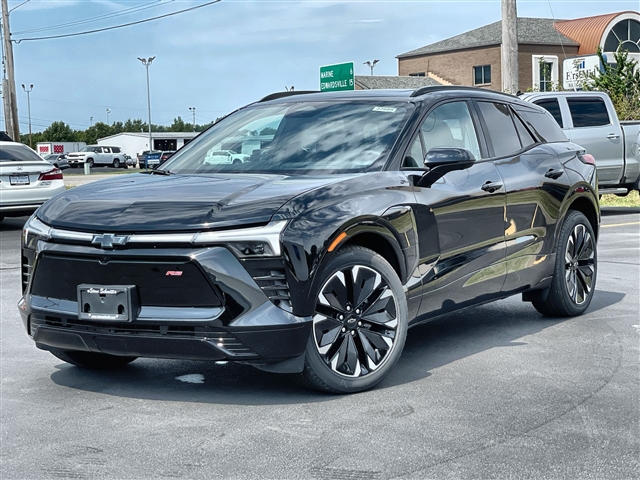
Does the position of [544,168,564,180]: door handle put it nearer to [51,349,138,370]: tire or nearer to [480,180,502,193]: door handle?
[480,180,502,193]: door handle

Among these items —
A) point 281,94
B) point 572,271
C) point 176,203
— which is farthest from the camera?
point 572,271

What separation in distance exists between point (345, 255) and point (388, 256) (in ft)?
1.67

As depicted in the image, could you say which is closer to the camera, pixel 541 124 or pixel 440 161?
pixel 440 161

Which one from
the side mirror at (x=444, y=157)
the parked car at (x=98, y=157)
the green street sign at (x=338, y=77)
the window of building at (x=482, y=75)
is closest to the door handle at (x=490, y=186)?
the side mirror at (x=444, y=157)

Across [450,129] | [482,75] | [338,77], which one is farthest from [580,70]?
[482,75]

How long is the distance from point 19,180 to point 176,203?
39.0ft

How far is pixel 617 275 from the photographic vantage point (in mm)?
9703

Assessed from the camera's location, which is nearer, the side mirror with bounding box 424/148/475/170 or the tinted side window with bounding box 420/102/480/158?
the side mirror with bounding box 424/148/475/170

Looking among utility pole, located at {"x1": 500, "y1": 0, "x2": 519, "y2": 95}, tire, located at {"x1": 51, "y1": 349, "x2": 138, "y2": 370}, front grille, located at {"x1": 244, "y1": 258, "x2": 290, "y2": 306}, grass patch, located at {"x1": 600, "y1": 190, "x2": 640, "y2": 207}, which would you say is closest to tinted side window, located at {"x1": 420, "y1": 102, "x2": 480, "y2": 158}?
front grille, located at {"x1": 244, "y1": 258, "x2": 290, "y2": 306}

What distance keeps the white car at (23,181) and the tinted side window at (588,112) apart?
9.33 m

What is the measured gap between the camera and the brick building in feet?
212

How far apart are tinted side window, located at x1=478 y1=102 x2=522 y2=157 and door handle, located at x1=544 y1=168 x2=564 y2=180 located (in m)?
0.30

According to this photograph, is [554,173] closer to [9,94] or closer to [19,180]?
[19,180]

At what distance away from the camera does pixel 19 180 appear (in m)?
15.9
